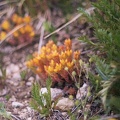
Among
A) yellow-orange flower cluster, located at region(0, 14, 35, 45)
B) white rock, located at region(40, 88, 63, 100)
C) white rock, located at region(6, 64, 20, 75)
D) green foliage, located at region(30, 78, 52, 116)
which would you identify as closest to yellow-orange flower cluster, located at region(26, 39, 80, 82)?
white rock, located at region(40, 88, 63, 100)

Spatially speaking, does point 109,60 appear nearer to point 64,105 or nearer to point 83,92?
point 83,92

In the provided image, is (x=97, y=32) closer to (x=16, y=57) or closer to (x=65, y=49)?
(x=65, y=49)

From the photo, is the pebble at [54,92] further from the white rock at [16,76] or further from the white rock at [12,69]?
the white rock at [12,69]

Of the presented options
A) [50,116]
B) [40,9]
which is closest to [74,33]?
[40,9]

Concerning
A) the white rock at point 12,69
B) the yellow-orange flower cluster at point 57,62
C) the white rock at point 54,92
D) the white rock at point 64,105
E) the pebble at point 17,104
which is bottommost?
the pebble at point 17,104

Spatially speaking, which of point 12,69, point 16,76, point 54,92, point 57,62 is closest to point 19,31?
point 12,69

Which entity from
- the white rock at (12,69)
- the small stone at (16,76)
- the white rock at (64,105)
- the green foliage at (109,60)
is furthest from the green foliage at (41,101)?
the white rock at (12,69)

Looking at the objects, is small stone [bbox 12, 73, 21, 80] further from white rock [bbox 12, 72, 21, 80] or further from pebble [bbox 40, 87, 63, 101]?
pebble [bbox 40, 87, 63, 101]
